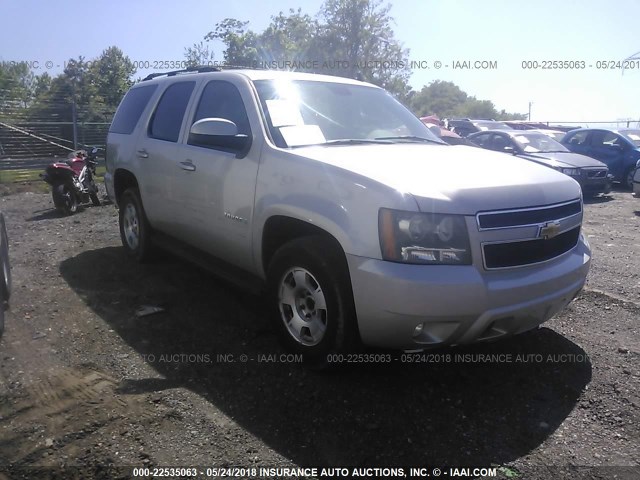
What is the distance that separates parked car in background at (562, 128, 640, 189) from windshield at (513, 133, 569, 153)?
190cm

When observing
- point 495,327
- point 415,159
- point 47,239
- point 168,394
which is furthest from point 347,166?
point 47,239

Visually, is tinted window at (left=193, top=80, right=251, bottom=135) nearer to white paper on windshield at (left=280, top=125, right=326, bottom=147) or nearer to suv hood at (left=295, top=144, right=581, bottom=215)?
white paper on windshield at (left=280, top=125, right=326, bottom=147)

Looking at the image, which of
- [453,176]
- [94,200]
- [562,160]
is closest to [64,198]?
[94,200]

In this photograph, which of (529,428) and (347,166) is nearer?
(529,428)

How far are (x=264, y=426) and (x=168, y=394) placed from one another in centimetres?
72

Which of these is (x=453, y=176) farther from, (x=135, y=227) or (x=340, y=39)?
(x=340, y=39)

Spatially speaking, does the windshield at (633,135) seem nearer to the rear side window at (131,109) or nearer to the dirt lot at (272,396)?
the dirt lot at (272,396)

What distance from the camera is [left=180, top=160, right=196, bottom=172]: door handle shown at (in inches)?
178

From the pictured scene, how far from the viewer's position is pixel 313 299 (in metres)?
3.42

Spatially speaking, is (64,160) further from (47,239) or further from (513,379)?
(513,379)

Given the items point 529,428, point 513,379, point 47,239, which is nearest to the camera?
point 529,428

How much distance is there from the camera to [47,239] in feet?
24.8

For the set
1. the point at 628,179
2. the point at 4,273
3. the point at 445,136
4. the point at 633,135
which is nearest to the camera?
the point at 4,273

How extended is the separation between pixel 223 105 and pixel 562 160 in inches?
394
